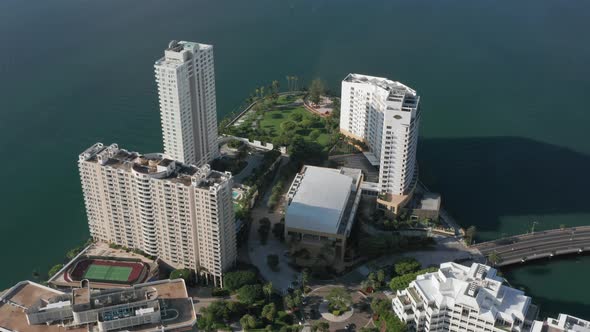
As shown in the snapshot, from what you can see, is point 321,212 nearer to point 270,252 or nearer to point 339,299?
point 270,252

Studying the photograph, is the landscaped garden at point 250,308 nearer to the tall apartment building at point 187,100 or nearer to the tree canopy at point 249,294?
the tree canopy at point 249,294

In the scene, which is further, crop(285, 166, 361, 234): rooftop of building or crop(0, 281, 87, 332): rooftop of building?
crop(285, 166, 361, 234): rooftop of building

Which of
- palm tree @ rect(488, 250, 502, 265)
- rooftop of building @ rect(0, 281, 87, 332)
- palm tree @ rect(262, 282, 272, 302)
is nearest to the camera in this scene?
rooftop of building @ rect(0, 281, 87, 332)

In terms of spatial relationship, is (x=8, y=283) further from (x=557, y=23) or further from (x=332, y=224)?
(x=557, y=23)

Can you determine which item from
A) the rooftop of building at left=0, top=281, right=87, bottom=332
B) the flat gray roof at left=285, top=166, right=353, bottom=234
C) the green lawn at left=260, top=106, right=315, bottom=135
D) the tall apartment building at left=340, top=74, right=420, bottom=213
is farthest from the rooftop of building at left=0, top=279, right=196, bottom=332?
the green lawn at left=260, top=106, right=315, bottom=135

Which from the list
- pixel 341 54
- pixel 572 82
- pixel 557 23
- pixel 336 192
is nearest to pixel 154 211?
pixel 336 192

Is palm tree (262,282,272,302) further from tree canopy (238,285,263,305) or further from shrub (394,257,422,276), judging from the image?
shrub (394,257,422,276)

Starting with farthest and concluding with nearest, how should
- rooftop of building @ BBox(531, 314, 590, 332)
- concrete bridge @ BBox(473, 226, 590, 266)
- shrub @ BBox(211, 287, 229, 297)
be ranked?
concrete bridge @ BBox(473, 226, 590, 266) < shrub @ BBox(211, 287, 229, 297) < rooftop of building @ BBox(531, 314, 590, 332)

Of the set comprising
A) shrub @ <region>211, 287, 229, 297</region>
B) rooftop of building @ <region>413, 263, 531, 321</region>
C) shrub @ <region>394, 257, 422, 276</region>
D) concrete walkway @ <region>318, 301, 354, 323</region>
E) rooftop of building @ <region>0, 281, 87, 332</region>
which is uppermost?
rooftop of building @ <region>0, 281, 87, 332</region>
